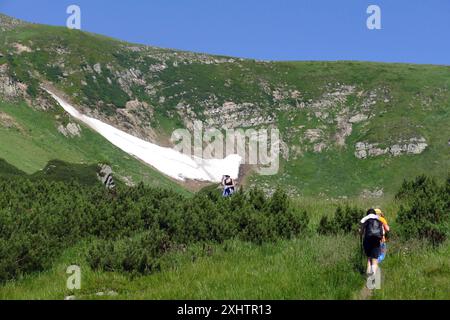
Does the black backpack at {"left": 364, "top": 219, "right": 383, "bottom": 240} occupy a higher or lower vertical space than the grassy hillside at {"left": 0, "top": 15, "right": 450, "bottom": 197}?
lower

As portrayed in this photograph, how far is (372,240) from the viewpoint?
990 cm

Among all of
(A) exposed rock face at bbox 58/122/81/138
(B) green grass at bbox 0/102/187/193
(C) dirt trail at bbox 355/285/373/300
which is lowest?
(C) dirt trail at bbox 355/285/373/300

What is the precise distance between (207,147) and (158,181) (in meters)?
27.9

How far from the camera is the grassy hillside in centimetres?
9044

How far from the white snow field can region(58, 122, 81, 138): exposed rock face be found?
605 cm

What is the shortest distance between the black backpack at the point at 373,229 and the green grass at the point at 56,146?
176 feet

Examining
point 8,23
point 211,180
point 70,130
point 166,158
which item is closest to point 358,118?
point 211,180

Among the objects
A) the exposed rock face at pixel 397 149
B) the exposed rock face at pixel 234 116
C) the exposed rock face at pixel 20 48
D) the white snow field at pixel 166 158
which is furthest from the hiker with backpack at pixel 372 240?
the exposed rock face at pixel 20 48

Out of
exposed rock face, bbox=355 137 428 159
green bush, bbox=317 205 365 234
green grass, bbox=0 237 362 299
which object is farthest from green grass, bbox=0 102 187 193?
green grass, bbox=0 237 362 299

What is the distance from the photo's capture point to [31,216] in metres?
14.9

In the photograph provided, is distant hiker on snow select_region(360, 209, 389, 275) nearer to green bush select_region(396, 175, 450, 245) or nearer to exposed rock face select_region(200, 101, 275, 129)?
green bush select_region(396, 175, 450, 245)

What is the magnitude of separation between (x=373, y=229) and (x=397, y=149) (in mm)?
89503
